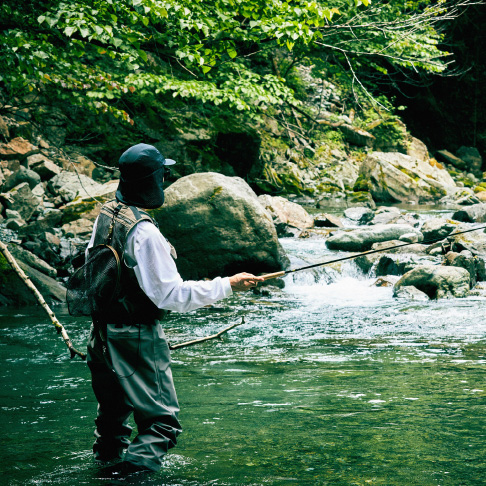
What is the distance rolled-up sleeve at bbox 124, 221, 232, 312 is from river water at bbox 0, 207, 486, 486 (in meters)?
0.94

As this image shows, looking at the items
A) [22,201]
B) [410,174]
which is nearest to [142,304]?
[22,201]

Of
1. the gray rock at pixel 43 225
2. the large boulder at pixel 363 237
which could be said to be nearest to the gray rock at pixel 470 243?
the large boulder at pixel 363 237

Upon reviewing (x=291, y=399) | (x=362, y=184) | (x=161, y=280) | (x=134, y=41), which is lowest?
(x=291, y=399)

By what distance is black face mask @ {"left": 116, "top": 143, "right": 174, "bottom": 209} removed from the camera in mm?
2943

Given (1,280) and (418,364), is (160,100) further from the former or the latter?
(418,364)

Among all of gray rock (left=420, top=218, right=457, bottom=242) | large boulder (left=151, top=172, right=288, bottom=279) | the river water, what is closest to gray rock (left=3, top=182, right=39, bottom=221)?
large boulder (left=151, top=172, right=288, bottom=279)

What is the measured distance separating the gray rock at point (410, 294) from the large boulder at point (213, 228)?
2381mm

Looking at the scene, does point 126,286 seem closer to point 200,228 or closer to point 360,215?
point 200,228

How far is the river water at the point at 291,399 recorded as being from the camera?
3.50 meters

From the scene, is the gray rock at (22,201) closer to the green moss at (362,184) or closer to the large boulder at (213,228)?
the large boulder at (213,228)

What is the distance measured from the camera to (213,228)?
10945mm

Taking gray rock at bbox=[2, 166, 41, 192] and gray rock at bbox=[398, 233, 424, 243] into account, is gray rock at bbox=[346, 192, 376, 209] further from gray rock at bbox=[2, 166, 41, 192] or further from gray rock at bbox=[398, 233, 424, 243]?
gray rock at bbox=[2, 166, 41, 192]

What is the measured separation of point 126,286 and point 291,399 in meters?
2.53

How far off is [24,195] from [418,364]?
909 centimetres
